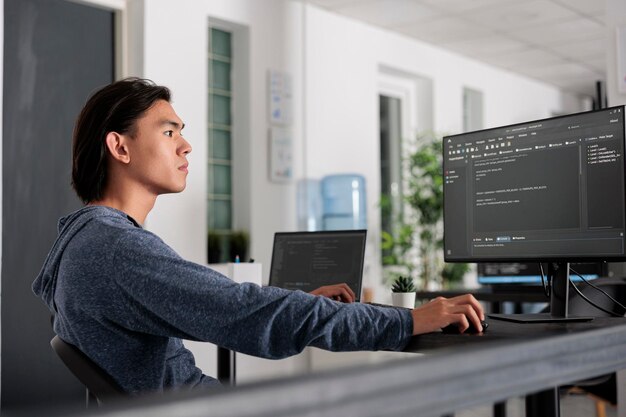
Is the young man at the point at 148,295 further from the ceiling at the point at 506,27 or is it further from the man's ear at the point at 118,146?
the ceiling at the point at 506,27

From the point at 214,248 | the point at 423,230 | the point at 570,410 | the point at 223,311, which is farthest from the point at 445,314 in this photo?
the point at 423,230

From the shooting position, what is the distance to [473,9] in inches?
241

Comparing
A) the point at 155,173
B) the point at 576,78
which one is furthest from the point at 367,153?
the point at 155,173

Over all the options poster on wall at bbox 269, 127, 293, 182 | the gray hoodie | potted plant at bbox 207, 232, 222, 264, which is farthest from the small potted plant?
poster on wall at bbox 269, 127, 293, 182

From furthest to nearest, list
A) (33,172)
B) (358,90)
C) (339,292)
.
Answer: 1. (358,90)
2. (33,172)
3. (339,292)

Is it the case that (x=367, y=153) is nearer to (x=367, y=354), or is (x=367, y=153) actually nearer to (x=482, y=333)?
(x=367, y=354)

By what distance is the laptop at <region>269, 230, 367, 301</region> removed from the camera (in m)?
2.38

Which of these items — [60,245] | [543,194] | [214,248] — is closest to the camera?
[60,245]

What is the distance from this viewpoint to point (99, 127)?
5.44 ft

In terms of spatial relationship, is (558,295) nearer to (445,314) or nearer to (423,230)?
(445,314)

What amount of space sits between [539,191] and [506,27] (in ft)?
16.8

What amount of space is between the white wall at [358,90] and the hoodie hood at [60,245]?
4.29 meters

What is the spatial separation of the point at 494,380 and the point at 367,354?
16.4ft

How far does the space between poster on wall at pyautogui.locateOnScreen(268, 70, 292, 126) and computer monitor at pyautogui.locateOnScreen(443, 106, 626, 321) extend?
11.6 ft
